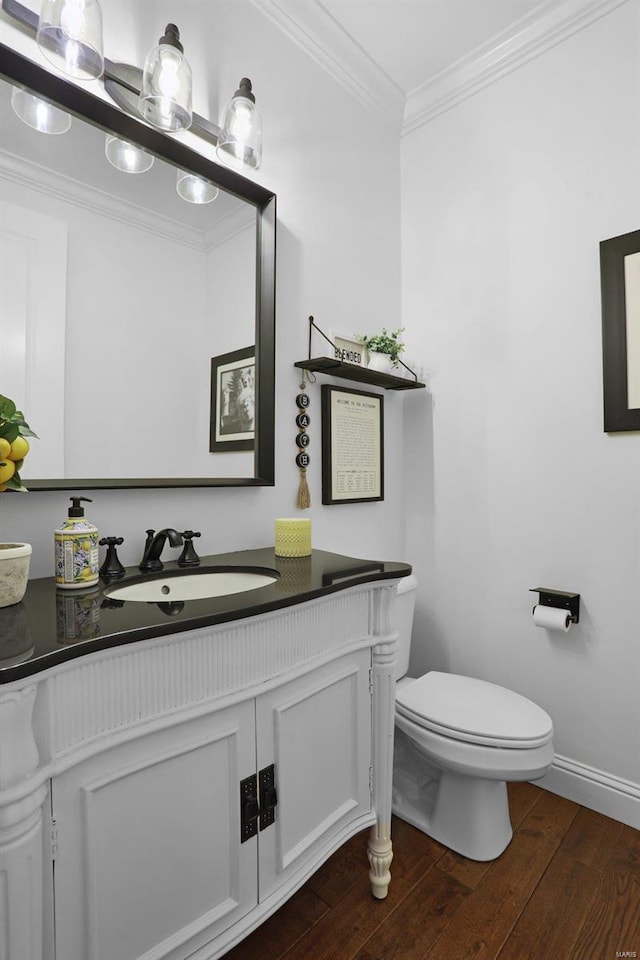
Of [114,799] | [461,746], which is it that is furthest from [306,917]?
[114,799]

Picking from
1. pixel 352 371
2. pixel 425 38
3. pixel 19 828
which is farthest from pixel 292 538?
pixel 425 38

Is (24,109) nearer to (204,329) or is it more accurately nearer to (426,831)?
(204,329)

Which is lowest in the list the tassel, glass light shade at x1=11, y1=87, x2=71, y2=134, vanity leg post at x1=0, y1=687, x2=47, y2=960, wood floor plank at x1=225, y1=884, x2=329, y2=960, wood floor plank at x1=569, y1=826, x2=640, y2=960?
wood floor plank at x1=225, y1=884, x2=329, y2=960

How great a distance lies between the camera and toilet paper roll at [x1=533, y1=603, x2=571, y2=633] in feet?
5.65

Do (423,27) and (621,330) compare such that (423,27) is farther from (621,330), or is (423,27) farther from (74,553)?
(74,553)

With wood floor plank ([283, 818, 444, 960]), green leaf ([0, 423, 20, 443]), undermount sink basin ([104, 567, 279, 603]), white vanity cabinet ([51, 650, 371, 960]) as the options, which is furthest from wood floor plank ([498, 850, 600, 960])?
green leaf ([0, 423, 20, 443])

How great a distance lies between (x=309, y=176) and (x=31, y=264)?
110 cm

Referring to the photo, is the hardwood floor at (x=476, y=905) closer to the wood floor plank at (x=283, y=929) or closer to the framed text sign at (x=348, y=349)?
the wood floor plank at (x=283, y=929)

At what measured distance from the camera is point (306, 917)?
1.31 meters

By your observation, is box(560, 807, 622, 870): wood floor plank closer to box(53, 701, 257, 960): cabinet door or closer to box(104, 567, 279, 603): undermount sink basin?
box(53, 701, 257, 960): cabinet door

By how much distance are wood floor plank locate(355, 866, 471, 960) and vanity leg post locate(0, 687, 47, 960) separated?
0.84m

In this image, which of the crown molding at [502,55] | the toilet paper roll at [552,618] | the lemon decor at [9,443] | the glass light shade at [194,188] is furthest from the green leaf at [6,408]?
the crown molding at [502,55]

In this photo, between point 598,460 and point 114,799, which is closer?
point 114,799

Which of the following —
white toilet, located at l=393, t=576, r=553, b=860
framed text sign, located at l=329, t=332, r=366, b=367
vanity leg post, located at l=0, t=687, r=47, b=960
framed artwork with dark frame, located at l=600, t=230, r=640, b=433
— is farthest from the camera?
framed text sign, located at l=329, t=332, r=366, b=367
